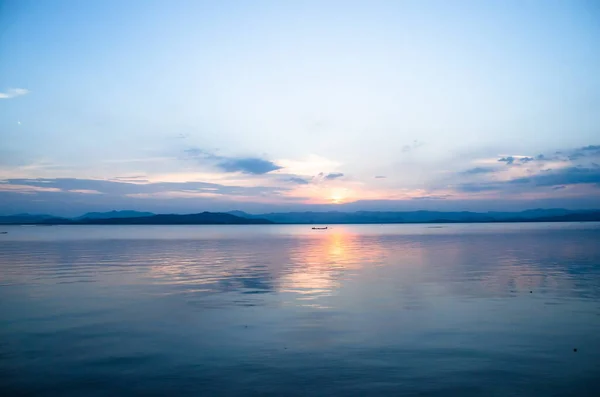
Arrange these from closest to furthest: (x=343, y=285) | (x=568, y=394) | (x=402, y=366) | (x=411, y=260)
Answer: (x=568, y=394), (x=402, y=366), (x=343, y=285), (x=411, y=260)

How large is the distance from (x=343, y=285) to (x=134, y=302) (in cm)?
1326

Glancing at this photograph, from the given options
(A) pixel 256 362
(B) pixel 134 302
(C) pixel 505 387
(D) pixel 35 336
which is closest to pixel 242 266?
(B) pixel 134 302

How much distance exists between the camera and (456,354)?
1584cm

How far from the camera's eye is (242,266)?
4528 centimetres

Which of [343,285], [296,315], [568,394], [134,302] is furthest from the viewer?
[343,285]

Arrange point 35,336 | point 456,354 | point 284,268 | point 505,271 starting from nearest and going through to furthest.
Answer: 1. point 456,354
2. point 35,336
3. point 505,271
4. point 284,268

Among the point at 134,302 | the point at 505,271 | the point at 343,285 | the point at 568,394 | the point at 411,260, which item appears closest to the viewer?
the point at 568,394

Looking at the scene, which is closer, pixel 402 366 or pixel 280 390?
pixel 280 390

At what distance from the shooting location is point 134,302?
85.6ft

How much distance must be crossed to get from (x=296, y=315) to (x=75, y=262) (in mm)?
37697

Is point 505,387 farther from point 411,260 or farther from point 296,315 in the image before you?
point 411,260

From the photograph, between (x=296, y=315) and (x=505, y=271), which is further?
(x=505, y=271)

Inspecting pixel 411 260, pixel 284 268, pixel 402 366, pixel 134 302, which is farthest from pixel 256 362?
pixel 411 260

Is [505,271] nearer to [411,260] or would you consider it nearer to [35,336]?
[411,260]
